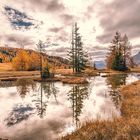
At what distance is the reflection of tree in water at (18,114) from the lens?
16906 millimetres

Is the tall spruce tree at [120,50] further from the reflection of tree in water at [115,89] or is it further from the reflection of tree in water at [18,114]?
the reflection of tree in water at [18,114]

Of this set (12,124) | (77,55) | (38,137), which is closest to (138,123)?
(38,137)

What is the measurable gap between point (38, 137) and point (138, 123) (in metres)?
5.18

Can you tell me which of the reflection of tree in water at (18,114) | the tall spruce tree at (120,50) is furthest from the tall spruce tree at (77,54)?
the reflection of tree in water at (18,114)

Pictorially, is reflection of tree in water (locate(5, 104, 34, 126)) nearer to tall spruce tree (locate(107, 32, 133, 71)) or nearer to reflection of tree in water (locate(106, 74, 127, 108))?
reflection of tree in water (locate(106, 74, 127, 108))

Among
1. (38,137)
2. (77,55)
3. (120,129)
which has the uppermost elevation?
(77,55)

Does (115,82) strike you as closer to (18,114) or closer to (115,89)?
(115,89)

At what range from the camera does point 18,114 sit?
19.2 m

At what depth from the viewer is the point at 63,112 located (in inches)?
781

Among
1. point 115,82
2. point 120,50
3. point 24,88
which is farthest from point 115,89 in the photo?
point 120,50

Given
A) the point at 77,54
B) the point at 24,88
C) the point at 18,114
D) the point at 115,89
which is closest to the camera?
the point at 18,114

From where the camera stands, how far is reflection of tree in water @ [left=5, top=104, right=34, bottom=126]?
16906 millimetres

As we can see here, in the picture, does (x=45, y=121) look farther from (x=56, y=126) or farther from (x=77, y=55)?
(x=77, y=55)

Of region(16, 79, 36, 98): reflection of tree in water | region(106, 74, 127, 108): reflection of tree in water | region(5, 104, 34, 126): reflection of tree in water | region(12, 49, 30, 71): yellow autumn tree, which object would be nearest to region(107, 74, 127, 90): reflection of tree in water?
region(106, 74, 127, 108): reflection of tree in water
